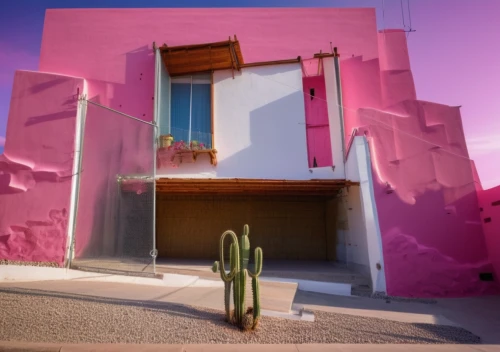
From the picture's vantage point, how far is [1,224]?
785 centimetres

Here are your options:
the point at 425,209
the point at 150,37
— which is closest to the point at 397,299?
the point at 425,209

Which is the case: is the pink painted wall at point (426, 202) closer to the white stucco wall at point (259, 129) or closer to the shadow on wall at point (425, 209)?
the shadow on wall at point (425, 209)

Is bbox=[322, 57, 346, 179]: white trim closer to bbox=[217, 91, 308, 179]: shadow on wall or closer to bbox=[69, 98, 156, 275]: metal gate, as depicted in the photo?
bbox=[217, 91, 308, 179]: shadow on wall

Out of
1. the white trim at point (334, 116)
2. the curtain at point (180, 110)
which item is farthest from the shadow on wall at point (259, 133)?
the curtain at point (180, 110)

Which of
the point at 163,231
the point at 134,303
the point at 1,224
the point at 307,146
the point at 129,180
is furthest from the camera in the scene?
the point at 163,231

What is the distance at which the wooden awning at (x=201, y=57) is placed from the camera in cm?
930

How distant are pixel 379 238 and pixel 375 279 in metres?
0.86

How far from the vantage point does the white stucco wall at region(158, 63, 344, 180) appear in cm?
946

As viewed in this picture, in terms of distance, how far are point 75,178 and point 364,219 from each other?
22.1 ft

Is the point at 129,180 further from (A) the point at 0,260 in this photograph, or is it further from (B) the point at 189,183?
(A) the point at 0,260

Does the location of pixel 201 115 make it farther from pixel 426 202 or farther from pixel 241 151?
pixel 426 202

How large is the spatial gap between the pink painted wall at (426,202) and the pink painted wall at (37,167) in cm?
724

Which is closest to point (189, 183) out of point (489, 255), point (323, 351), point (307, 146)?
point (307, 146)

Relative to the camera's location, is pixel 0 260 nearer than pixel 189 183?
Yes
